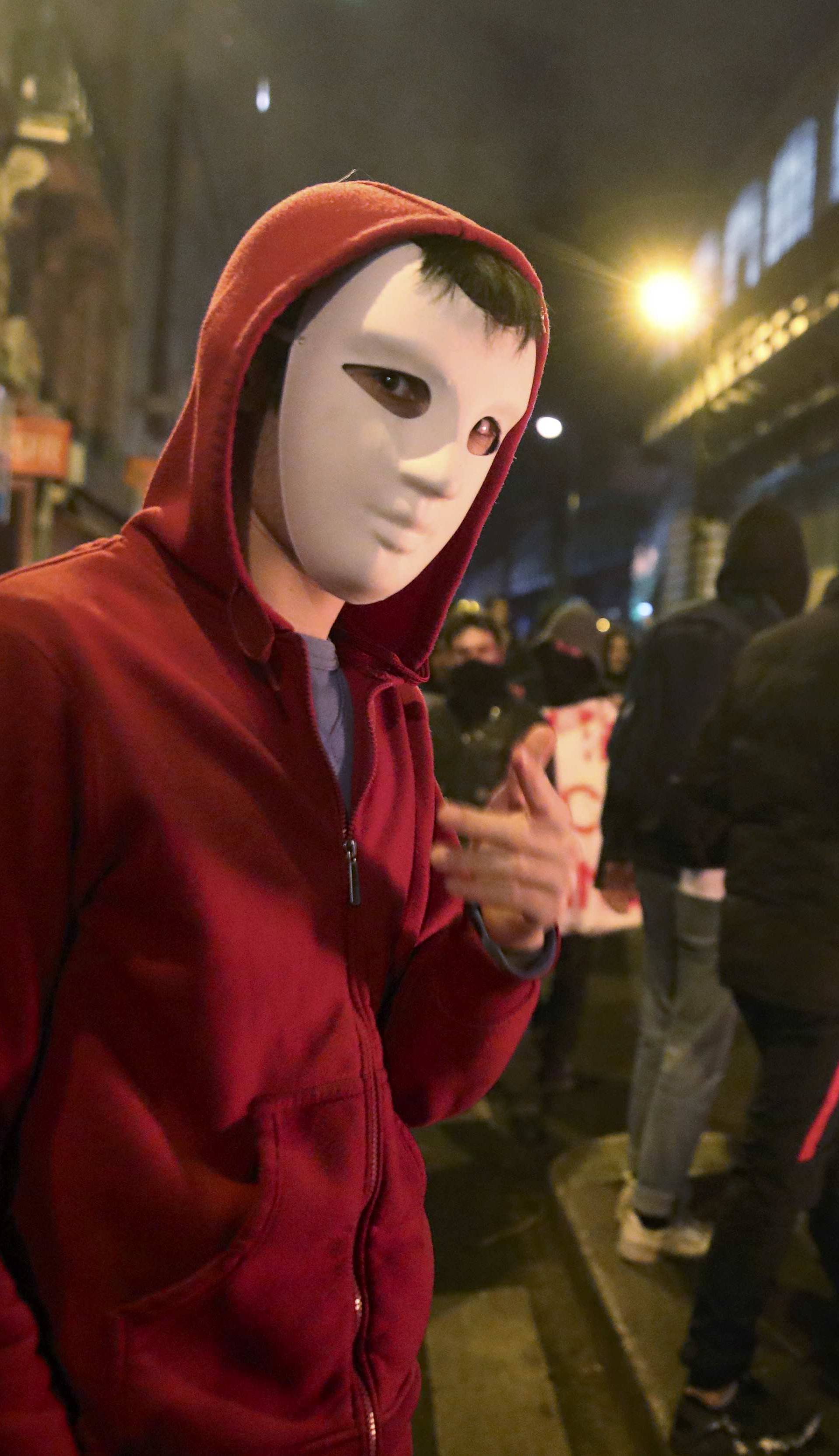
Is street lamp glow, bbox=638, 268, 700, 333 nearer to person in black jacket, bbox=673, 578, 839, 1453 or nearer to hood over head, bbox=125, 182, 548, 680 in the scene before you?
person in black jacket, bbox=673, 578, 839, 1453

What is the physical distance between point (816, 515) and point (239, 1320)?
1629 cm

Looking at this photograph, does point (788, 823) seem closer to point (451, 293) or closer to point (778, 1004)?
point (778, 1004)

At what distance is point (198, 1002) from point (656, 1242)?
2415 millimetres

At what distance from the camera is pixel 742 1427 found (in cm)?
209

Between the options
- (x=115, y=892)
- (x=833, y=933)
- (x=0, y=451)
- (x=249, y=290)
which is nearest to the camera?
(x=115, y=892)

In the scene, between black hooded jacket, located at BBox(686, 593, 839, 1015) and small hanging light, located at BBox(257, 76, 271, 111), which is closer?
black hooded jacket, located at BBox(686, 593, 839, 1015)

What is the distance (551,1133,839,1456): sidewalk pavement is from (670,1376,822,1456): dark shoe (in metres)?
0.04

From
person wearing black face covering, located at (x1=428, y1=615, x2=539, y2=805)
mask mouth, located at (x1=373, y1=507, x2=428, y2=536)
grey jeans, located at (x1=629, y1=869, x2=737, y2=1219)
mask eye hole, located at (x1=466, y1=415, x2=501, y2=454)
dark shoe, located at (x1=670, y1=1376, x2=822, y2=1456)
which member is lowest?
A: dark shoe, located at (x1=670, y1=1376, x2=822, y2=1456)

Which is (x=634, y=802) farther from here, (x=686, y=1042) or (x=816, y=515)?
(x=816, y=515)

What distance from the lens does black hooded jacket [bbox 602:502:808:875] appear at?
8.78ft

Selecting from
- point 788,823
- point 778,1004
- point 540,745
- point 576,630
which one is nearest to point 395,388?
point 540,745

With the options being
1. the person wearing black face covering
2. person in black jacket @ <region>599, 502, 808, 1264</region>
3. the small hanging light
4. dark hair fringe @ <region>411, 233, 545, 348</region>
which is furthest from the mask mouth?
the small hanging light

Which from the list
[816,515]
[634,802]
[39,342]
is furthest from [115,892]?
[816,515]

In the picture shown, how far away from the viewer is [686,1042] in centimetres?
269
